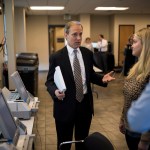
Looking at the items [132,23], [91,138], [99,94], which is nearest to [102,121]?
[99,94]

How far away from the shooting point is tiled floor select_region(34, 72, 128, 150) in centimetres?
382

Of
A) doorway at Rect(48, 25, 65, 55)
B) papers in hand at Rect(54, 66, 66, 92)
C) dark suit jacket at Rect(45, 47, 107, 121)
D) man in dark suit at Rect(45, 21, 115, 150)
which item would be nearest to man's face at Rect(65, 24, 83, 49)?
man in dark suit at Rect(45, 21, 115, 150)

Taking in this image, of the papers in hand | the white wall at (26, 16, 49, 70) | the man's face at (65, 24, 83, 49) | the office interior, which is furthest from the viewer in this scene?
the white wall at (26, 16, 49, 70)

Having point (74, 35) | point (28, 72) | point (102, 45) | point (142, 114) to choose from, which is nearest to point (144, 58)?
point (74, 35)

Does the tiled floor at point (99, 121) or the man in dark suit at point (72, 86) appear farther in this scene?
the tiled floor at point (99, 121)

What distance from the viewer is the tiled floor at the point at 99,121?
382 centimetres

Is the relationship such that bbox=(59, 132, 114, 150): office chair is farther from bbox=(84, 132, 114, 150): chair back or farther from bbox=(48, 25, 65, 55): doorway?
bbox=(48, 25, 65, 55): doorway

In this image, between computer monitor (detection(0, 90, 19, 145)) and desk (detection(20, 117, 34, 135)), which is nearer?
computer monitor (detection(0, 90, 19, 145))

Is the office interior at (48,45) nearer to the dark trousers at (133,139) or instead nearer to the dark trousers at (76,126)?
the dark trousers at (76,126)

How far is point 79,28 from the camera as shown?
2.27 metres

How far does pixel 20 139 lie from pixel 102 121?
10.2 ft

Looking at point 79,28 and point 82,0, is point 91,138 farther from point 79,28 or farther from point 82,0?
point 82,0

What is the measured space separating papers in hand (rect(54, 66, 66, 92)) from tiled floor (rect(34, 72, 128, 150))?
171 cm

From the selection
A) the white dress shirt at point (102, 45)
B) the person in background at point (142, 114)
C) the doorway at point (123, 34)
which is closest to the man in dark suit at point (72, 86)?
the person in background at point (142, 114)
